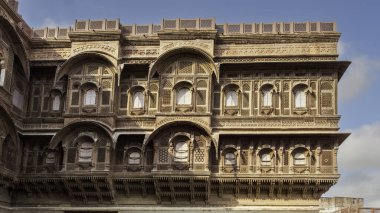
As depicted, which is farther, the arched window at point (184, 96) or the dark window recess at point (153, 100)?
the dark window recess at point (153, 100)

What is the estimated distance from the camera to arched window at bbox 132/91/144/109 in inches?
1163

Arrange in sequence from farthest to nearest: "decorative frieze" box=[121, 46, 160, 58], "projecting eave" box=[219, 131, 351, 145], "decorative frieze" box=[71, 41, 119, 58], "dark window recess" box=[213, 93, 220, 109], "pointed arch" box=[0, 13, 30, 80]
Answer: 1. "decorative frieze" box=[121, 46, 160, 58]
2. "decorative frieze" box=[71, 41, 119, 58]
3. "dark window recess" box=[213, 93, 220, 109]
4. "projecting eave" box=[219, 131, 351, 145]
5. "pointed arch" box=[0, 13, 30, 80]

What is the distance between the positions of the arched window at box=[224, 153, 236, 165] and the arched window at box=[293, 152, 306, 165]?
267 centimetres

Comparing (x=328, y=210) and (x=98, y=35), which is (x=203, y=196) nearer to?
(x=98, y=35)

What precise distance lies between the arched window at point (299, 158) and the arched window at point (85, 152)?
9120 millimetres

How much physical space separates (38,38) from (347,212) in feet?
53.0

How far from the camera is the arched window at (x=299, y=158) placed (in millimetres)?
28078

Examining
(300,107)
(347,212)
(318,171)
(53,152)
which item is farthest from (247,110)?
(53,152)

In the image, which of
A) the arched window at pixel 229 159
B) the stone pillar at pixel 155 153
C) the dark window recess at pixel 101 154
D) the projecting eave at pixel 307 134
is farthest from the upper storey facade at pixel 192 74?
the arched window at pixel 229 159

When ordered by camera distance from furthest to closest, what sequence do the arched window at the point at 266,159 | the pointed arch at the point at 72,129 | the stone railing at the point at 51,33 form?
the stone railing at the point at 51,33, the pointed arch at the point at 72,129, the arched window at the point at 266,159

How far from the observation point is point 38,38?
100.0 feet

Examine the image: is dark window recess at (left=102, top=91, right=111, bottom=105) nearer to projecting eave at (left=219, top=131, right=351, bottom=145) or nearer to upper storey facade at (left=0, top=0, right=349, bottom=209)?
upper storey facade at (left=0, top=0, right=349, bottom=209)

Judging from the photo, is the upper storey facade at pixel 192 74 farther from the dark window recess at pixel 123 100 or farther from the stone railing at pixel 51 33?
the stone railing at pixel 51 33

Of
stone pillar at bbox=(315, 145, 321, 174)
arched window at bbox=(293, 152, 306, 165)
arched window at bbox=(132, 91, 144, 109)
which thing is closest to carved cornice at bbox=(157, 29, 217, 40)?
arched window at bbox=(132, 91, 144, 109)
